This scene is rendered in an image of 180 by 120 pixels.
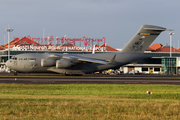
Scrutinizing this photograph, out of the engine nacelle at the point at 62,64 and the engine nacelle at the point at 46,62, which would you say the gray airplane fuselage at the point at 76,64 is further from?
the engine nacelle at the point at 62,64

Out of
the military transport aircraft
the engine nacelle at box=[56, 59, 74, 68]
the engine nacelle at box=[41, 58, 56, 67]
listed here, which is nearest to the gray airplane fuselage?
the military transport aircraft

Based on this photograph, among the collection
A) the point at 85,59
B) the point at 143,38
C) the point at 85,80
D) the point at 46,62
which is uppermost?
the point at 143,38

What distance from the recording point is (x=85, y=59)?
50250 millimetres

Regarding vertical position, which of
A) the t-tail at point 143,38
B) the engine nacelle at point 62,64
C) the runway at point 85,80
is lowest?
the runway at point 85,80

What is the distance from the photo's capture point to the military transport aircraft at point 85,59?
5074 cm

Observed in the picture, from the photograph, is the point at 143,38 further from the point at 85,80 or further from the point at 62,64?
the point at 85,80

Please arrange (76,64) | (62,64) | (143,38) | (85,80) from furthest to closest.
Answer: (76,64), (143,38), (62,64), (85,80)

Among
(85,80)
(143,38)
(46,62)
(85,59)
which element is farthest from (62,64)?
(143,38)

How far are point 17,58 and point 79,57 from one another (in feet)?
38.1

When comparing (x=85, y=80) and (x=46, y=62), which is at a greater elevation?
(x=46, y=62)

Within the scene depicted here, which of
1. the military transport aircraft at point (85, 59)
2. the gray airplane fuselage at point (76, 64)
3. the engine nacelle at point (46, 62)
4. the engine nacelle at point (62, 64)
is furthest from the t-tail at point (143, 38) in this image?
the engine nacelle at point (46, 62)

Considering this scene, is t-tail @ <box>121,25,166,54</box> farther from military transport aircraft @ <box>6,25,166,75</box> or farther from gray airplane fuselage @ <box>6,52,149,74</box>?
gray airplane fuselage @ <box>6,52,149,74</box>

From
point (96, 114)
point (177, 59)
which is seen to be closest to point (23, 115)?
point (96, 114)

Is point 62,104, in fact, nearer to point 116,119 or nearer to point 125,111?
point 125,111
